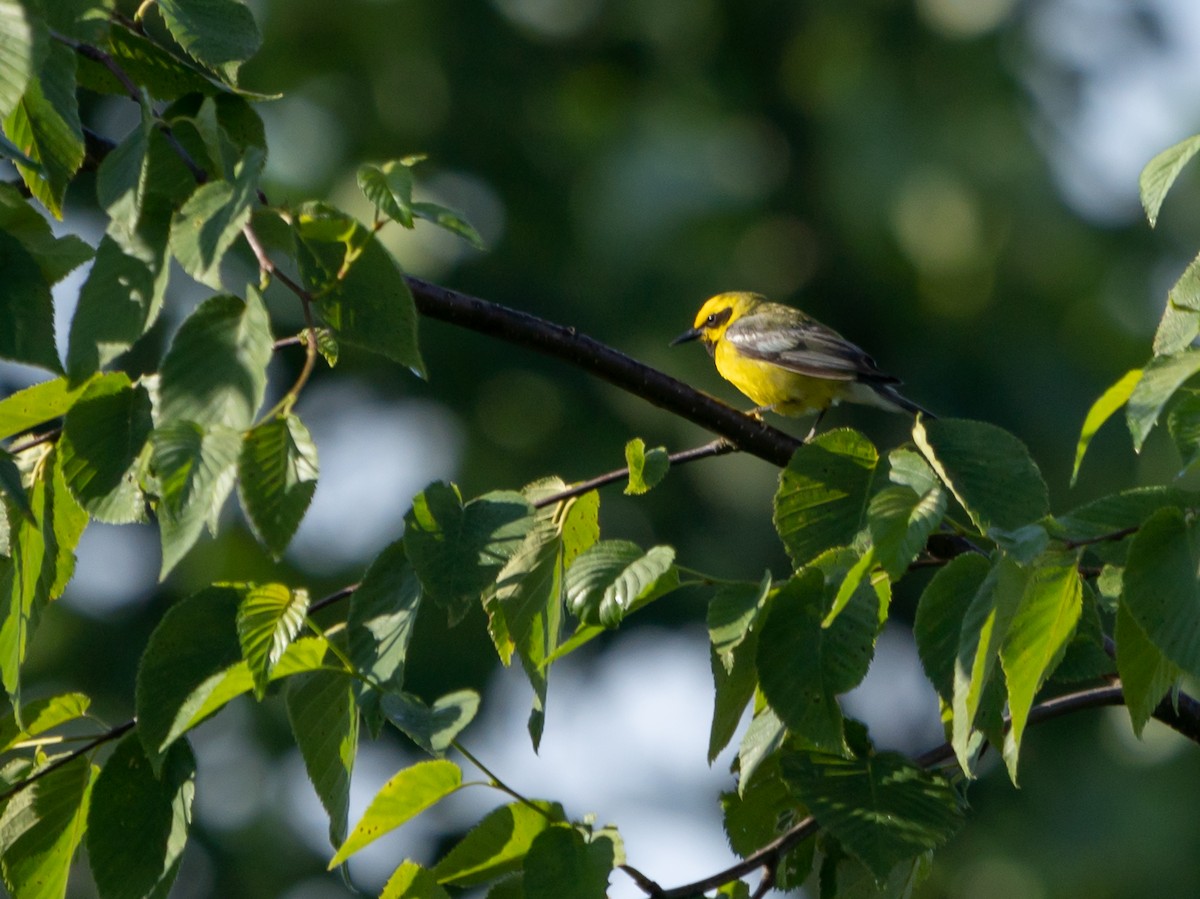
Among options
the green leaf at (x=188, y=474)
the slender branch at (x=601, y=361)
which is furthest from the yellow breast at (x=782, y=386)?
the green leaf at (x=188, y=474)

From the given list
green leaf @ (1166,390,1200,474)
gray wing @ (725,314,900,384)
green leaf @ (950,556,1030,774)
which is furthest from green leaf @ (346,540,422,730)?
gray wing @ (725,314,900,384)

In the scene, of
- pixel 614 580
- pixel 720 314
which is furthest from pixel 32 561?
pixel 720 314

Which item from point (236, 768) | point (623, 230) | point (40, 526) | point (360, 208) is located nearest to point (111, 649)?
Answer: point (236, 768)

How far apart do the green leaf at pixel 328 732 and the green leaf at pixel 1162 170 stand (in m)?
1.23

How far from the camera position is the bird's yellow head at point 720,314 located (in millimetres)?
7598

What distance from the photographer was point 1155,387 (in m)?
1.73

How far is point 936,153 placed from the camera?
52.4ft

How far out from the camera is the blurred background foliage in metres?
15.2

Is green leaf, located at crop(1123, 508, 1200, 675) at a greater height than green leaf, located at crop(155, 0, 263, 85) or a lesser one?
lesser

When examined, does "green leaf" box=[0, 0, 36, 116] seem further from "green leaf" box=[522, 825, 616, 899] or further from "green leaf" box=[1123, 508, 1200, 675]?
"green leaf" box=[1123, 508, 1200, 675]

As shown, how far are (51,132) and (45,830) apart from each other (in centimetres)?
96

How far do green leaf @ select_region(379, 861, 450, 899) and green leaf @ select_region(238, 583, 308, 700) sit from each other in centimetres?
35

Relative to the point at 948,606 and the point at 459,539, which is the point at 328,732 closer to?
the point at 459,539

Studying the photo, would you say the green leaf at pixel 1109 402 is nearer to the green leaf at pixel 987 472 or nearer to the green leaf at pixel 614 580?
the green leaf at pixel 987 472
